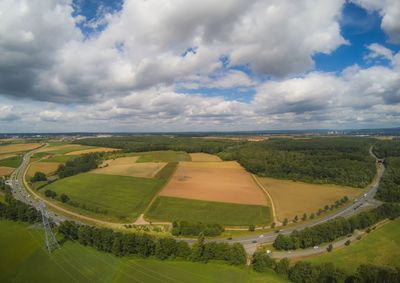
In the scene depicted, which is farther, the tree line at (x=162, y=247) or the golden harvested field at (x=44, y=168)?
the golden harvested field at (x=44, y=168)

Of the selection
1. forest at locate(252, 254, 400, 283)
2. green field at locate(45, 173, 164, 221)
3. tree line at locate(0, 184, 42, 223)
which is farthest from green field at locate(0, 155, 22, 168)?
forest at locate(252, 254, 400, 283)

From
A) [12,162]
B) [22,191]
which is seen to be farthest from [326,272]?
[12,162]

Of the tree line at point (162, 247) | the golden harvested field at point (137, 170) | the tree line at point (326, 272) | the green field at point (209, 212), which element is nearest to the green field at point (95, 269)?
the tree line at point (162, 247)

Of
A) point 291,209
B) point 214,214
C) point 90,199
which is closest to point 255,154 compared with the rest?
point 291,209

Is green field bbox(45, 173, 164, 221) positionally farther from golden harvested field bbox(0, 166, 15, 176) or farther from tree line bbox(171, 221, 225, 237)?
golden harvested field bbox(0, 166, 15, 176)

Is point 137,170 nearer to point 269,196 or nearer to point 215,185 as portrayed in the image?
point 215,185

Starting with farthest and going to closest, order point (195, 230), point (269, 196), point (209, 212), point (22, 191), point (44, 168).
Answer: point (44, 168) < point (22, 191) < point (269, 196) < point (209, 212) < point (195, 230)

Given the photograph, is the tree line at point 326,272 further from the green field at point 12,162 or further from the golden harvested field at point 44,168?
the green field at point 12,162
